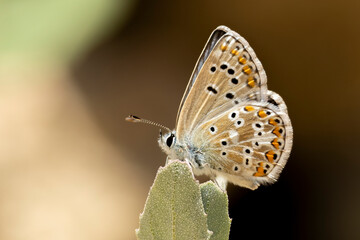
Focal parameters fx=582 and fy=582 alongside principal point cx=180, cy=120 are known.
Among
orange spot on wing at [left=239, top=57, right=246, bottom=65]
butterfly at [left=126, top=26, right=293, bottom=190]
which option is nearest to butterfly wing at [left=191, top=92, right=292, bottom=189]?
butterfly at [left=126, top=26, right=293, bottom=190]

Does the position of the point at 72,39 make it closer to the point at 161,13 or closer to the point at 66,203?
the point at 66,203

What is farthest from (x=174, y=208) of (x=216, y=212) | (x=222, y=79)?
(x=222, y=79)

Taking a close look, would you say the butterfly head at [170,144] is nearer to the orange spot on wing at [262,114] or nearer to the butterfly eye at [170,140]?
the butterfly eye at [170,140]

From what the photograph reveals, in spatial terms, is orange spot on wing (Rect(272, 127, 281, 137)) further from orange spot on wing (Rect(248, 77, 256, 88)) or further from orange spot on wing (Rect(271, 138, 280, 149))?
orange spot on wing (Rect(248, 77, 256, 88))

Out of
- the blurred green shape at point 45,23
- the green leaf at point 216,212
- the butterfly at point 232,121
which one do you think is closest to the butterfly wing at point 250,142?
the butterfly at point 232,121

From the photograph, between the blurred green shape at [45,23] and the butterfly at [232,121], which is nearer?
the butterfly at [232,121]

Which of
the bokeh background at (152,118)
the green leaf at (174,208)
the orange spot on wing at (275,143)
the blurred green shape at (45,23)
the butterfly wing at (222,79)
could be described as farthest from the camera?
the bokeh background at (152,118)

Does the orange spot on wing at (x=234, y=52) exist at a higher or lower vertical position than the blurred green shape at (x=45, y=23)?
lower

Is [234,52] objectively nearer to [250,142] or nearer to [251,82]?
[251,82]
